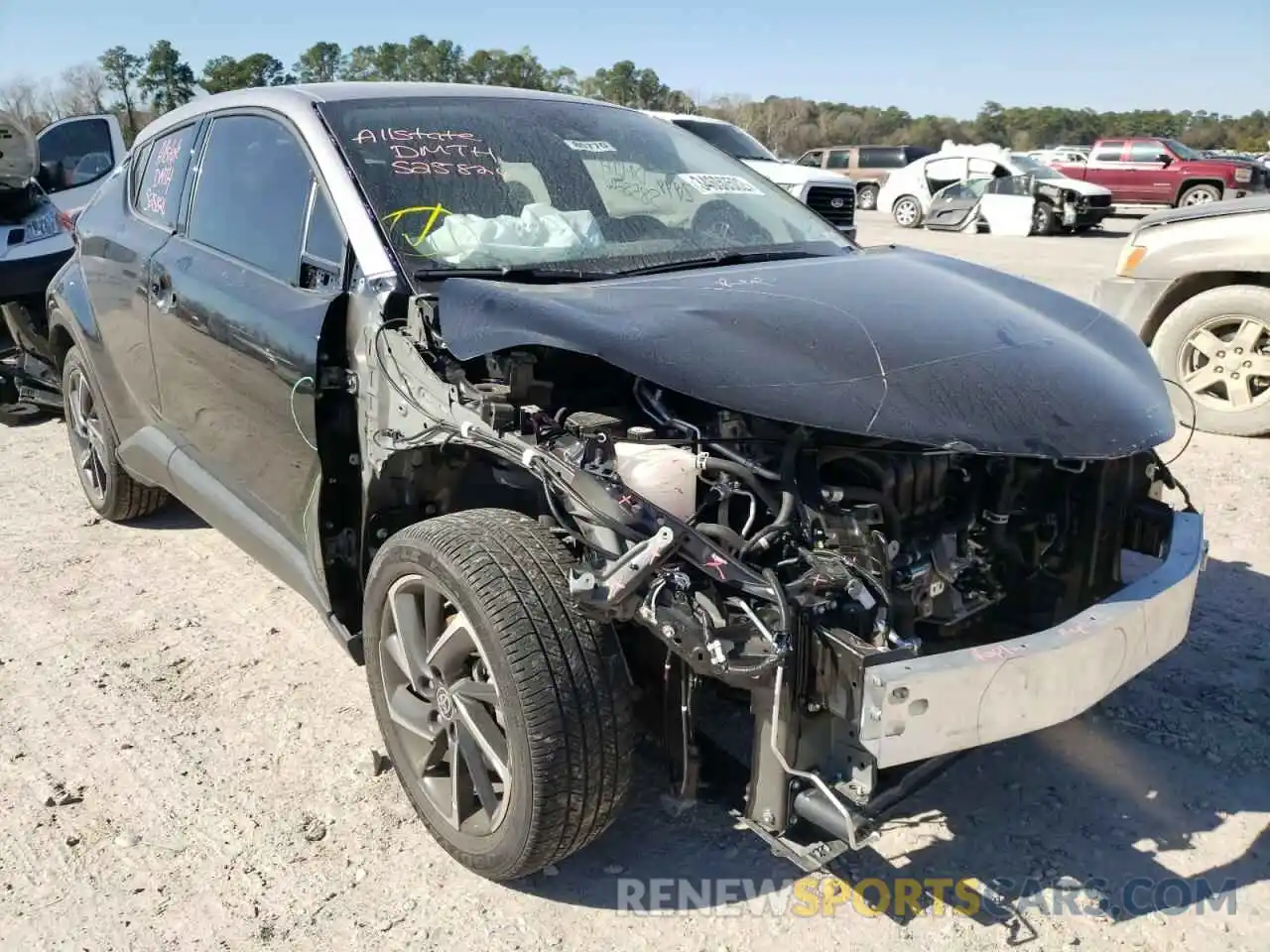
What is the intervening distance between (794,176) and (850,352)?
12115 millimetres

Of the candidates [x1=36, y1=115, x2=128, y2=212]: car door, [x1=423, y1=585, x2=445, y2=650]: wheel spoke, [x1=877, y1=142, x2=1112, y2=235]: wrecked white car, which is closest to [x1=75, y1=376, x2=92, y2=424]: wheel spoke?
[x1=423, y1=585, x2=445, y2=650]: wheel spoke

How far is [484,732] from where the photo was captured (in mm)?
2439

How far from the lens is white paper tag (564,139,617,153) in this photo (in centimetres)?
351

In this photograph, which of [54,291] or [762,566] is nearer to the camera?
[762,566]

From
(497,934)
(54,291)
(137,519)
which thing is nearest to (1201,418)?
(497,934)

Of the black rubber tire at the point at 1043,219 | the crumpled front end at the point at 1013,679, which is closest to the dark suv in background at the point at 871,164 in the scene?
the black rubber tire at the point at 1043,219

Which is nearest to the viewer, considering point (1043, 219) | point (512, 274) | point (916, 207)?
point (512, 274)

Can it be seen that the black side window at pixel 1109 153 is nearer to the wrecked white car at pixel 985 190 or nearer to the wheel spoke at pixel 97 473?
the wrecked white car at pixel 985 190

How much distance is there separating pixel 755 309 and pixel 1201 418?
4507mm

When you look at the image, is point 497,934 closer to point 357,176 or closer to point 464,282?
point 464,282

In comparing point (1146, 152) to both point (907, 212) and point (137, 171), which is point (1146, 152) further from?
point (137, 171)

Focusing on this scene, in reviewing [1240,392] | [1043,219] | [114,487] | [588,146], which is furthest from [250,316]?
[1043,219]

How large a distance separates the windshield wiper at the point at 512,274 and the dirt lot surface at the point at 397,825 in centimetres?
105

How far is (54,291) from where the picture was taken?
4961mm
